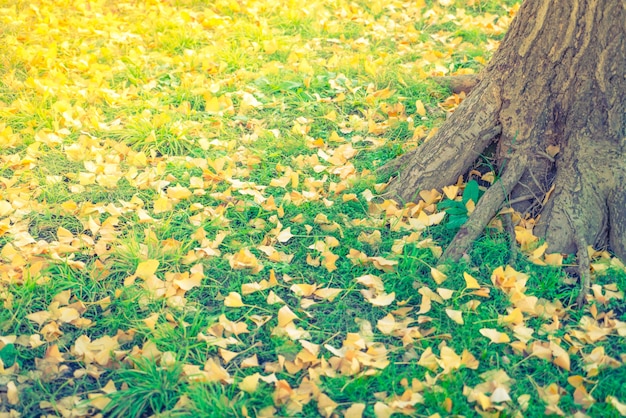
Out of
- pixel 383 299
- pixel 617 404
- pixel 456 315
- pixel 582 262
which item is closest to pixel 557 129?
pixel 582 262

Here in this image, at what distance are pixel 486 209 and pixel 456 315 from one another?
0.63 metres

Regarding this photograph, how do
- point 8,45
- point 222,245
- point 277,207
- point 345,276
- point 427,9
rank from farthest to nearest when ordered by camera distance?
point 427,9, point 8,45, point 277,207, point 222,245, point 345,276

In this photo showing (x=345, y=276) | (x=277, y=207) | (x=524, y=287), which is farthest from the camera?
(x=277, y=207)

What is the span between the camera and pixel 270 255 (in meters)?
3.01

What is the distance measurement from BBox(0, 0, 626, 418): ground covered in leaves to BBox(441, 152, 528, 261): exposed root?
60 millimetres


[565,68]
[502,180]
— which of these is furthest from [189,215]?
[565,68]

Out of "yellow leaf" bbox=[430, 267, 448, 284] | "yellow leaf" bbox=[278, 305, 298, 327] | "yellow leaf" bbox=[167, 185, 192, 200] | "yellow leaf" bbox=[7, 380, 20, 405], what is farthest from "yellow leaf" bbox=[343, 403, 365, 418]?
"yellow leaf" bbox=[167, 185, 192, 200]

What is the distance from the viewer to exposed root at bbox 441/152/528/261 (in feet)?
9.55

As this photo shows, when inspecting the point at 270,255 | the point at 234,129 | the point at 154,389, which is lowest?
the point at 154,389

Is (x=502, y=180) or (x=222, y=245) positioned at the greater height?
(x=502, y=180)

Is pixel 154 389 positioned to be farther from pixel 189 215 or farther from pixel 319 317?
pixel 189 215

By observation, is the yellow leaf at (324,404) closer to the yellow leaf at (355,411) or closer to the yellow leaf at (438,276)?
the yellow leaf at (355,411)

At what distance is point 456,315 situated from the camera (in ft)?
8.47

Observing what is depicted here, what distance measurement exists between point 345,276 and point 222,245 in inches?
24.7
